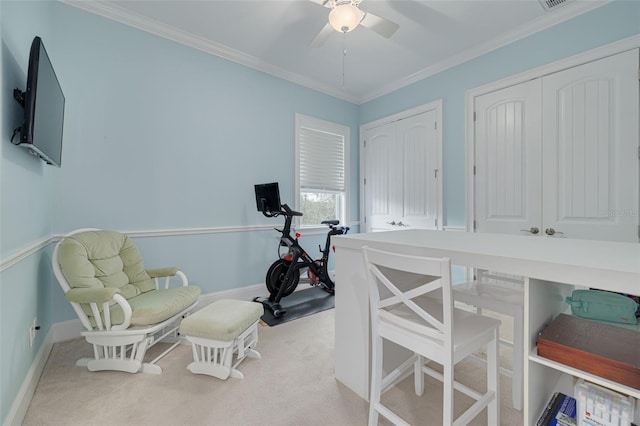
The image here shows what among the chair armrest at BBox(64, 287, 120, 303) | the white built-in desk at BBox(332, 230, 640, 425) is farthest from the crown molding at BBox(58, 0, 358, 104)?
the white built-in desk at BBox(332, 230, 640, 425)

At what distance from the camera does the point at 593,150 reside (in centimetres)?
232

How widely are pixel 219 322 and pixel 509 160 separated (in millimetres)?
3088

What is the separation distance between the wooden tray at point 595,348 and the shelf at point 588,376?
0.01m

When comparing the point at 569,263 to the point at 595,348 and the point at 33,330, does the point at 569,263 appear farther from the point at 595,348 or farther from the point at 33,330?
the point at 33,330

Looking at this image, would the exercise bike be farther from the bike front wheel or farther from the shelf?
the shelf

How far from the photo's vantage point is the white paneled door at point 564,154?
85.7 inches

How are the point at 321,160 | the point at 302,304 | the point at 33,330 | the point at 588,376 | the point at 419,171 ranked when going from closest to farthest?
the point at 588,376
the point at 33,330
the point at 302,304
the point at 419,171
the point at 321,160

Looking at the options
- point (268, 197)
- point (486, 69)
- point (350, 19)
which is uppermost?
point (486, 69)

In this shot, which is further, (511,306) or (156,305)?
(156,305)

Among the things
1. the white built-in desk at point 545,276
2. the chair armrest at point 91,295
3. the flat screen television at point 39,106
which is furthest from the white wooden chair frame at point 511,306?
the flat screen television at point 39,106

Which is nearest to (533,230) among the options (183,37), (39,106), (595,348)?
(595,348)

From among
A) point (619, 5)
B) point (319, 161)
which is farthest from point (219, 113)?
point (619, 5)

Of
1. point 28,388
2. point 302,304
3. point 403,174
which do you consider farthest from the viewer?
point 403,174

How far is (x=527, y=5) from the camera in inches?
93.7
